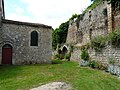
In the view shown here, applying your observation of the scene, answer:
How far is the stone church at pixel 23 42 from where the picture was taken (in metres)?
18.3

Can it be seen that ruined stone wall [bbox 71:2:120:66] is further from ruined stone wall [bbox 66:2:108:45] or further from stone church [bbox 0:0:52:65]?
stone church [bbox 0:0:52:65]

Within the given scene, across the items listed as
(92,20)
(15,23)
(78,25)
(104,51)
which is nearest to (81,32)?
(78,25)

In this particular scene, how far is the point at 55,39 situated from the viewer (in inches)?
1251

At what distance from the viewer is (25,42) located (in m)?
19.1

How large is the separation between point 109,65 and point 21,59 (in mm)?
9188

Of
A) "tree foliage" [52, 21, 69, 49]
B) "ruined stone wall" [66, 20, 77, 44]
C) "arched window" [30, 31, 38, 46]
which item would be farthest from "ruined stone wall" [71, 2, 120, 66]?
"arched window" [30, 31, 38, 46]

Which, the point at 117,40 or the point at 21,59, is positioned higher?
the point at 117,40

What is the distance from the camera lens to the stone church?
59.9 feet

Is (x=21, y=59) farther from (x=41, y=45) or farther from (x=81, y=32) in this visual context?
(x=81, y=32)

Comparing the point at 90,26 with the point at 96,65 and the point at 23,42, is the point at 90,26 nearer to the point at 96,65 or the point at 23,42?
the point at 23,42

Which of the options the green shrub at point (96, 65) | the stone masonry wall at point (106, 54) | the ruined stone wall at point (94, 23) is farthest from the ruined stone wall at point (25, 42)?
the green shrub at point (96, 65)

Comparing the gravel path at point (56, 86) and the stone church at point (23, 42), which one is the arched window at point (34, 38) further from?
the gravel path at point (56, 86)

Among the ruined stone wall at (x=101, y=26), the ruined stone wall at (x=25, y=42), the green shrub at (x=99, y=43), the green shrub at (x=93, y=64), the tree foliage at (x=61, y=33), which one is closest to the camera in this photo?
the ruined stone wall at (x=101, y=26)

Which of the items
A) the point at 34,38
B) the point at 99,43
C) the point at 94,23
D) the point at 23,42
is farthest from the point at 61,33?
the point at 99,43
